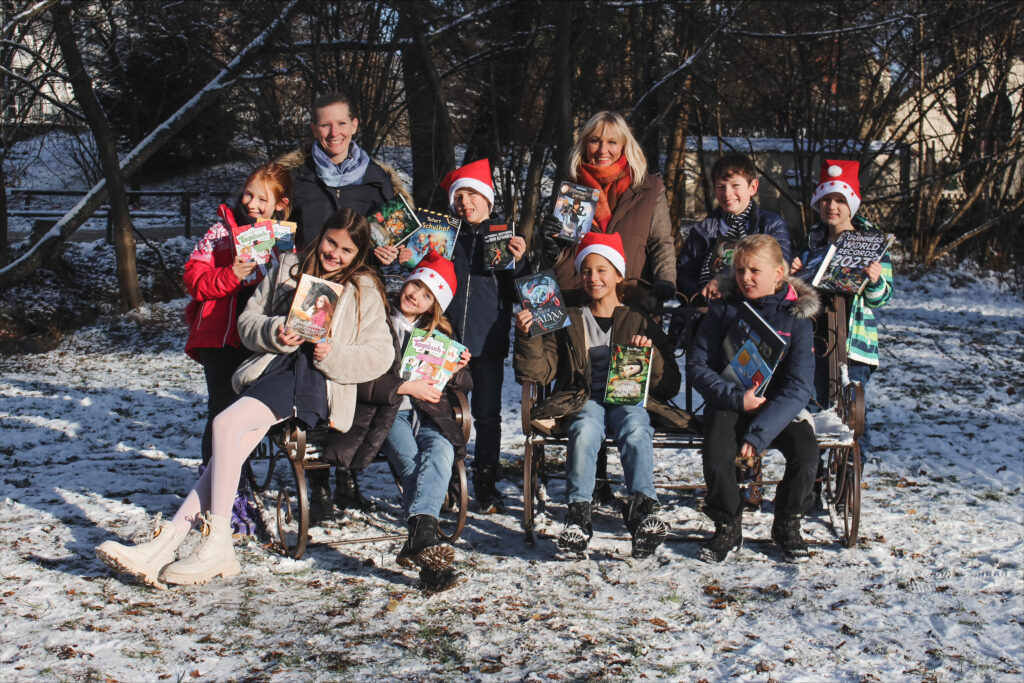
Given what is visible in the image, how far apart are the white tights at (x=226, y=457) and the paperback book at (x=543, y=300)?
132 cm

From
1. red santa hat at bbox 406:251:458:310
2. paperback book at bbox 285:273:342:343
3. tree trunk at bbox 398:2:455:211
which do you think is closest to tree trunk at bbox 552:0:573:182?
tree trunk at bbox 398:2:455:211

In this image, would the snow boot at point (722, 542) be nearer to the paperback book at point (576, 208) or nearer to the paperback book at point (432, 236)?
the paperback book at point (576, 208)

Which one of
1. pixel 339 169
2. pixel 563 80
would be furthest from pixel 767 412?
pixel 563 80

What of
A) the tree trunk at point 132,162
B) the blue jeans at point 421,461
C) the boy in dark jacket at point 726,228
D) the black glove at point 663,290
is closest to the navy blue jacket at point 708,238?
the boy in dark jacket at point 726,228

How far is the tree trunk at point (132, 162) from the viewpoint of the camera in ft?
38.8

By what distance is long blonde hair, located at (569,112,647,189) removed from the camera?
192 inches

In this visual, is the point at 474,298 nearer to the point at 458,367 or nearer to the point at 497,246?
the point at 497,246

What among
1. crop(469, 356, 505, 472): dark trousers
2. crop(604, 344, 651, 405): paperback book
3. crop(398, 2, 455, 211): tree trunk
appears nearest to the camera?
crop(604, 344, 651, 405): paperback book

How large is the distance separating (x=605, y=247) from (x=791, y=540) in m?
1.67

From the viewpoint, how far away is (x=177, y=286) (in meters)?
14.5

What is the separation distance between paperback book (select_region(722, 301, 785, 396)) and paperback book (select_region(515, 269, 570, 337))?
2.69 feet

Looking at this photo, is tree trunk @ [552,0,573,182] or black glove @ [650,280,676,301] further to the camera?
tree trunk @ [552,0,573,182]

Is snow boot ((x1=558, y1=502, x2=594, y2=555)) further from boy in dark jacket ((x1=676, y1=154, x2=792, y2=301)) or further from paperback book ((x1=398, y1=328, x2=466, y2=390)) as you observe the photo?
boy in dark jacket ((x1=676, y1=154, x2=792, y2=301))

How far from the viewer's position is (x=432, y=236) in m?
4.71
